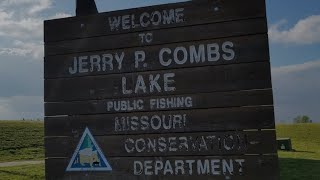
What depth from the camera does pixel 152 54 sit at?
5.71 metres

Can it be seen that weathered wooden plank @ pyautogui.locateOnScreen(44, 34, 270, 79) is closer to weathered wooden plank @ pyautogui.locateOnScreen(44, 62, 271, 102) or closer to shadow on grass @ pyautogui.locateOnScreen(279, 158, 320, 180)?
weathered wooden plank @ pyautogui.locateOnScreen(44, 62, 271, 102)

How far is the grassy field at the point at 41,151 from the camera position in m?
16.1

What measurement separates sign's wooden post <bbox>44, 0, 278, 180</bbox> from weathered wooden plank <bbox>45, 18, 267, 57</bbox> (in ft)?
0.04

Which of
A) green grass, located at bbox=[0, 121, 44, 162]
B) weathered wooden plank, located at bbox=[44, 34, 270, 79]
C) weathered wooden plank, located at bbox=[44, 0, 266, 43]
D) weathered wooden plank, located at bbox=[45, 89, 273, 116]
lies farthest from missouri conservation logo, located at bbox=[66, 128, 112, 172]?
green grass, located at bbox=[0, 121, 44, 162]

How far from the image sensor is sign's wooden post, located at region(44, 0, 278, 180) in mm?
5215

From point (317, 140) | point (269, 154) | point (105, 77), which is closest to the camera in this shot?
point (269, 154)

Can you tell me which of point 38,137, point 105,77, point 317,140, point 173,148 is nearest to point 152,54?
point 105,77

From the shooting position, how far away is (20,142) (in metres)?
33.4

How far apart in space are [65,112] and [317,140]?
40493mm

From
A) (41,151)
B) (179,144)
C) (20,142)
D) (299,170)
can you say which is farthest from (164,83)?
(20,142)

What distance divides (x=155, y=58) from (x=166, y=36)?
0.97ft

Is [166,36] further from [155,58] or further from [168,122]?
[168,122]

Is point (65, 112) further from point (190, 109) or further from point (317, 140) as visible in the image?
point (317, 140)

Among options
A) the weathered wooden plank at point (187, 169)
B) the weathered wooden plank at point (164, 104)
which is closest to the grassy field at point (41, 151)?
the weathered wooden plank at point (187, 169)
